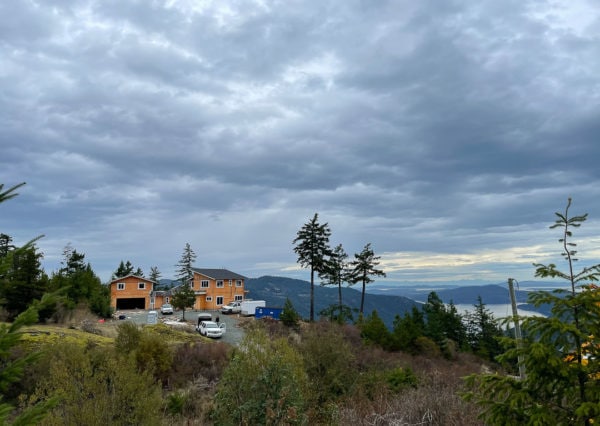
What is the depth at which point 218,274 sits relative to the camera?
64875mm

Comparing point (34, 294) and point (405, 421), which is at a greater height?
point (34, 294)

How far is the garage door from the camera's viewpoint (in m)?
58.7

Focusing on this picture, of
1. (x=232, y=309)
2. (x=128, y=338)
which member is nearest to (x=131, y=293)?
(x=232, y=309)

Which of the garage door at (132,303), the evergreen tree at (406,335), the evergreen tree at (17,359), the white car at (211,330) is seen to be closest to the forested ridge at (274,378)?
the evergreen tree at (17,359)

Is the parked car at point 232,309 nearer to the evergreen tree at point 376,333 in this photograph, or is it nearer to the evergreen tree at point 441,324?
the evergreen tree at point 376,333

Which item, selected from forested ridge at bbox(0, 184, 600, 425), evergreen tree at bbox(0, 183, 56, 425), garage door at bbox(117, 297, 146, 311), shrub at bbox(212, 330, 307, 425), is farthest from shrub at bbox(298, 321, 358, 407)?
garage door at bbox(117, 297, 146, 311)

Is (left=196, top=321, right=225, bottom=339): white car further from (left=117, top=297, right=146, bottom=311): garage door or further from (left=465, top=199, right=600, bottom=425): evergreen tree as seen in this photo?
(left=465, top=199, right=600, bottom=425): evergreen tree

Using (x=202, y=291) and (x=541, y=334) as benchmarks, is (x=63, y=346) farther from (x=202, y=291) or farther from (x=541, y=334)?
(x=202, y=291)

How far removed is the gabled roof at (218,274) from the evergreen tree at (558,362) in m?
59.8

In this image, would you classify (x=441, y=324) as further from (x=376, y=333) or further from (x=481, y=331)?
(x=376, y=333)

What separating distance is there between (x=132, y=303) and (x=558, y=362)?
203 feet

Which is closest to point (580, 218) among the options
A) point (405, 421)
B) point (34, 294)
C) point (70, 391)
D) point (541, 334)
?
point (541, 334)

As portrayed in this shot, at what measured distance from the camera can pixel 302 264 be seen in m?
49.2

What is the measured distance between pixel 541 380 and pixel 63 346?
16.9m
